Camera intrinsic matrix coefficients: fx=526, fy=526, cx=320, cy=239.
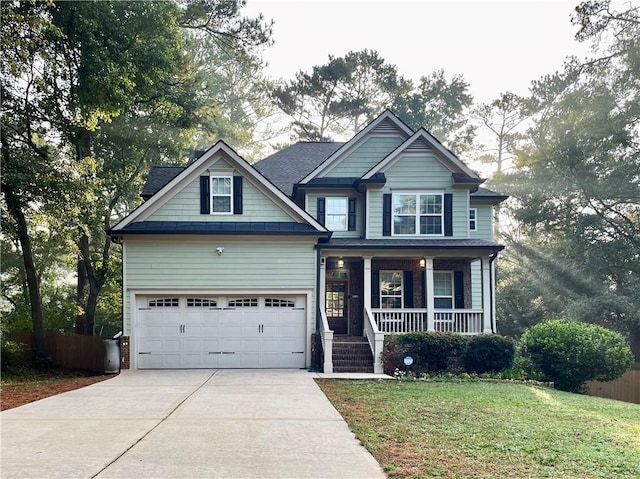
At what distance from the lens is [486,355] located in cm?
1472

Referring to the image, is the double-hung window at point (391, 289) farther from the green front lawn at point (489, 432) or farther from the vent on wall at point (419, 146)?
the green front lawn at point (489, 432)

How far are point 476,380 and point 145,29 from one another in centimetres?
1517

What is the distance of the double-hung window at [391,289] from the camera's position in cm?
1811

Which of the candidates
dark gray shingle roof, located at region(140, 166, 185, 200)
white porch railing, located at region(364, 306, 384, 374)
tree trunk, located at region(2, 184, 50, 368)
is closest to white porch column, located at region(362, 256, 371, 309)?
white porch railing, located at region(364, 306, 384, 374)

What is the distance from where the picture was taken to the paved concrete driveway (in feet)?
17.8

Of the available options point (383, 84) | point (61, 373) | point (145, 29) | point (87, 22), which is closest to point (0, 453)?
point (61, 373)

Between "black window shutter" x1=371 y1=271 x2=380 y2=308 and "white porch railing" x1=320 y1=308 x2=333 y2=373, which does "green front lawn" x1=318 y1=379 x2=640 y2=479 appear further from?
"black window shutter" x1=371 y1=271 x2=380 y2=308

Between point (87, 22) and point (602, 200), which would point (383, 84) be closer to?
point (602, 200)

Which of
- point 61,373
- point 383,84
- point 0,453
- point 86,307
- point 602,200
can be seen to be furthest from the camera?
point 383,84

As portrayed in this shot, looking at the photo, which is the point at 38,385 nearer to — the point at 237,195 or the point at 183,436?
the point at 237,195

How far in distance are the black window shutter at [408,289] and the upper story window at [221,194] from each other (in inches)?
254

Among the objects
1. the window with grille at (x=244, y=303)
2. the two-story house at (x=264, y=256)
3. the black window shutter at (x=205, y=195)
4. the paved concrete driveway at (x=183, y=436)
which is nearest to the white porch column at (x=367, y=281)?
the two-story house at (x=264, y=256)

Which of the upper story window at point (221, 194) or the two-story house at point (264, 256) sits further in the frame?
the upper story window at point (221, 194)

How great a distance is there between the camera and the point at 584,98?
84.7 ft
